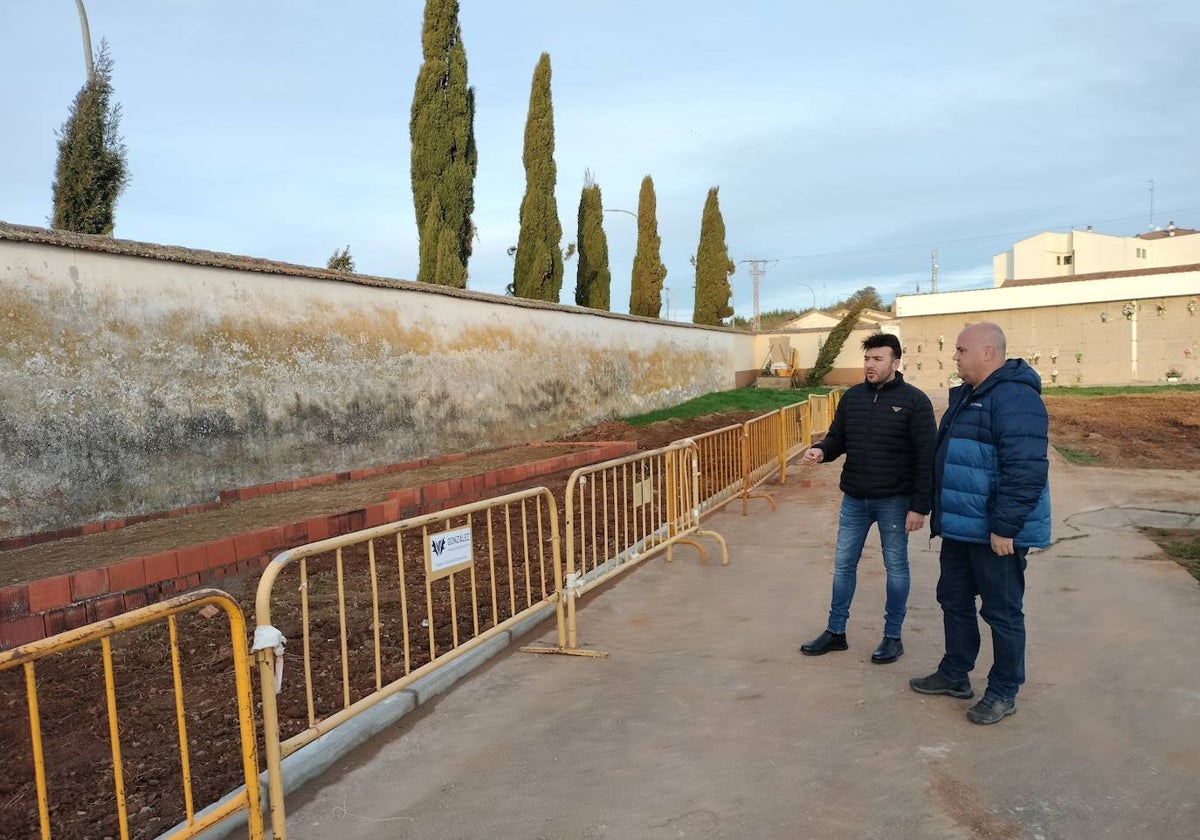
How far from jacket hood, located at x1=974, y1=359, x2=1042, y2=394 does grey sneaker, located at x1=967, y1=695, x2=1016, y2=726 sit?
1.40 meters

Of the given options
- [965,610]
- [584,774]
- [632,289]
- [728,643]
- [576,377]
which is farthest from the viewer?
[632,289]

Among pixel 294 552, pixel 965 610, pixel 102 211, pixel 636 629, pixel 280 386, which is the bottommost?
pixel 636 629

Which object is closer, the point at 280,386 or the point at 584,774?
the point at 584,774

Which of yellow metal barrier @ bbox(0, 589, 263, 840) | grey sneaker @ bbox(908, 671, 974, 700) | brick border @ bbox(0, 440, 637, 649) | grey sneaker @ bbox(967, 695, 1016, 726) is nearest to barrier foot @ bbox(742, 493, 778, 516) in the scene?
brick border @ bbox(0, 440, 637, 649)

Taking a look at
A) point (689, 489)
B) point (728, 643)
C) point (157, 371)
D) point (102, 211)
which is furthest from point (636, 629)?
point (102, 211)

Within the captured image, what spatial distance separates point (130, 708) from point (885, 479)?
4037 millimetres

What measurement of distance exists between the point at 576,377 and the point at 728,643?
1216cm

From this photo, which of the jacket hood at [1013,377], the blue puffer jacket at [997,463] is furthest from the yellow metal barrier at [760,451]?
the jacket hood at [1013,377]

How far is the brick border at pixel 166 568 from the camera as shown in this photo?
4770mm

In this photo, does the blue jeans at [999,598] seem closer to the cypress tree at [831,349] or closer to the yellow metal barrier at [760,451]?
the yellow metal barrier at [760,451]

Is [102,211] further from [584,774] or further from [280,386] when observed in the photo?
[584,774]

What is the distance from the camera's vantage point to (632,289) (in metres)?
29.0

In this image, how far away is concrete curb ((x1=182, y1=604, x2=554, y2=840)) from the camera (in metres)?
2.92

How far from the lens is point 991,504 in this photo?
3.61 metres
